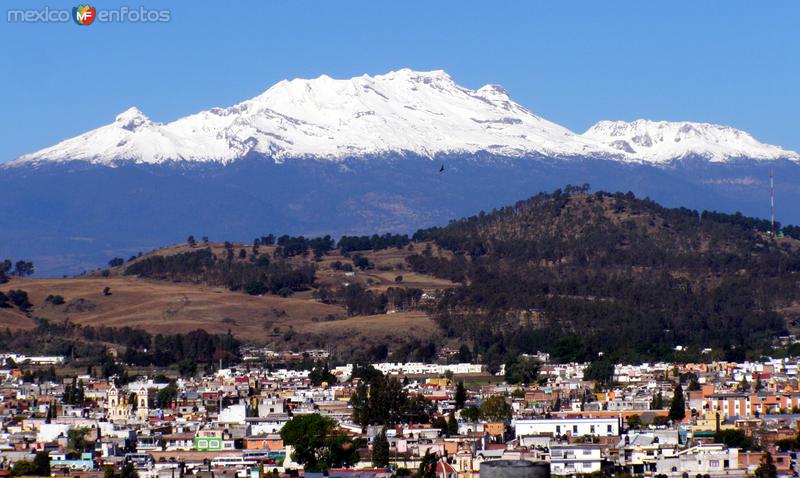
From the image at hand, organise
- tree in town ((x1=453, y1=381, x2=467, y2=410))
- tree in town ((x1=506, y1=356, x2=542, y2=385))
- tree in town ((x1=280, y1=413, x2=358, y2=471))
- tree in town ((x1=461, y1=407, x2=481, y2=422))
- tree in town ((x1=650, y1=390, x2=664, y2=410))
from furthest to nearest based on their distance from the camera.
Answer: tree in town ((x1=506, y1=356, x2=542, y2=385))
tree in town ((x1=453, y1=381, x2=467, y2=410))
tree in town ((x1=650, y1=390, x2=664, y2=410))
tree in town ((x1=461, y1=407, x2=481, y2=422))
tree in town ((x1=280, y1=413, x2=358, y2=471))

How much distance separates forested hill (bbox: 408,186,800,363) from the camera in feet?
470

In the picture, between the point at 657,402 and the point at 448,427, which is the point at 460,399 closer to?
the point at 657,402

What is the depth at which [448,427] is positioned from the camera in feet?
265

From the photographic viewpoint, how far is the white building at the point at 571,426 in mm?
80562

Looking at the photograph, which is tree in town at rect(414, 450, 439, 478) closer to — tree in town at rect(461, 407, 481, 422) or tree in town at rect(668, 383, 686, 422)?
tree in town at rect(461, 407, 481, 422)

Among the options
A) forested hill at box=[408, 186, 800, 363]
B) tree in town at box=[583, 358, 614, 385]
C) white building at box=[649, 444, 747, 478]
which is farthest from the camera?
forested hill at box=[408, 186, 800, 363]

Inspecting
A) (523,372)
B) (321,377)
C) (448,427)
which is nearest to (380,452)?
(448,427)

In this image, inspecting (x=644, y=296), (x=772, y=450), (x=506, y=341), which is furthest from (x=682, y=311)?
(x=772, y=450)

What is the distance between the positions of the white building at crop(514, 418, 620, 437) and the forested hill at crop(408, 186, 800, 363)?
50.8 metres

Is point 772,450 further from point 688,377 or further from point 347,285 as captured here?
point 347,285

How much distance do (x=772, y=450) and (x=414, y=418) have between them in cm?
1940

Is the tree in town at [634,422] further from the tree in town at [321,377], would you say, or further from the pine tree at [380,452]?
the tree in town at [321,377]

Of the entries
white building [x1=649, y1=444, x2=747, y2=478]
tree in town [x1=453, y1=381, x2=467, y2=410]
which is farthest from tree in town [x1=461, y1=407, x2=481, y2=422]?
white building [x1=649, y1=444, x2=747, y2=478]

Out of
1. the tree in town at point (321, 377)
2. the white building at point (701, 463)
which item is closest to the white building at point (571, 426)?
the white building at point (701, 463)
